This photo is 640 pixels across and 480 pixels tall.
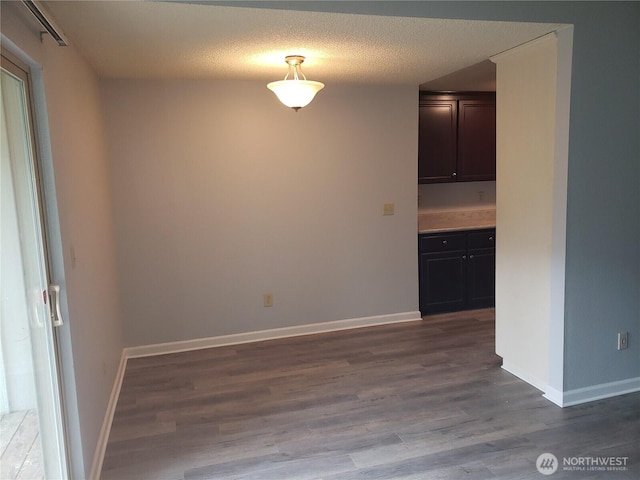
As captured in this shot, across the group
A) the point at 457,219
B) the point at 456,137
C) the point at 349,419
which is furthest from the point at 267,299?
the point at 456,137

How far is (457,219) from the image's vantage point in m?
5.68

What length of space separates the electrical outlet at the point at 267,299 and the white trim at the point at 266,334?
24 centimetres

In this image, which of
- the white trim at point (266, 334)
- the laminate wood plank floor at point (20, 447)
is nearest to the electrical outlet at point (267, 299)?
the white trim at point (266, 334)

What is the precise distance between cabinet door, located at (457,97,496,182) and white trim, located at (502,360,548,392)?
7.40 feet

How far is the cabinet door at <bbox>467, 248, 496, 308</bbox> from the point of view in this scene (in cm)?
514

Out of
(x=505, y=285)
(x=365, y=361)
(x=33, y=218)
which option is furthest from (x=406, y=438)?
(x=33, y=218)

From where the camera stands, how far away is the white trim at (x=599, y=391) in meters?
3.17

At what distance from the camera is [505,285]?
143 inches

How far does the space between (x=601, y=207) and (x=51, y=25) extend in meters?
3.05

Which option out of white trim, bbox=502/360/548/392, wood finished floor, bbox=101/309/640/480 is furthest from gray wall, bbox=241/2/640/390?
wood finished floor, bbox=101/309/640/480

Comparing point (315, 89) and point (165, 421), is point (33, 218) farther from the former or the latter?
point (315, 89)

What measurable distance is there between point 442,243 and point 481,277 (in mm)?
591

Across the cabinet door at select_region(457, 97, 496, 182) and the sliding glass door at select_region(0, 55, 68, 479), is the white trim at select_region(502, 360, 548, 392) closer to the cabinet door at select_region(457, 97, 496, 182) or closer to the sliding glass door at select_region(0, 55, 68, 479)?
the cabinet door at select_region(457, 97, 496, 182)

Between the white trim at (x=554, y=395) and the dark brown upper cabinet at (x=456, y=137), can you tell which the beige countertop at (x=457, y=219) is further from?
the white trim at (x=554, y=395)
